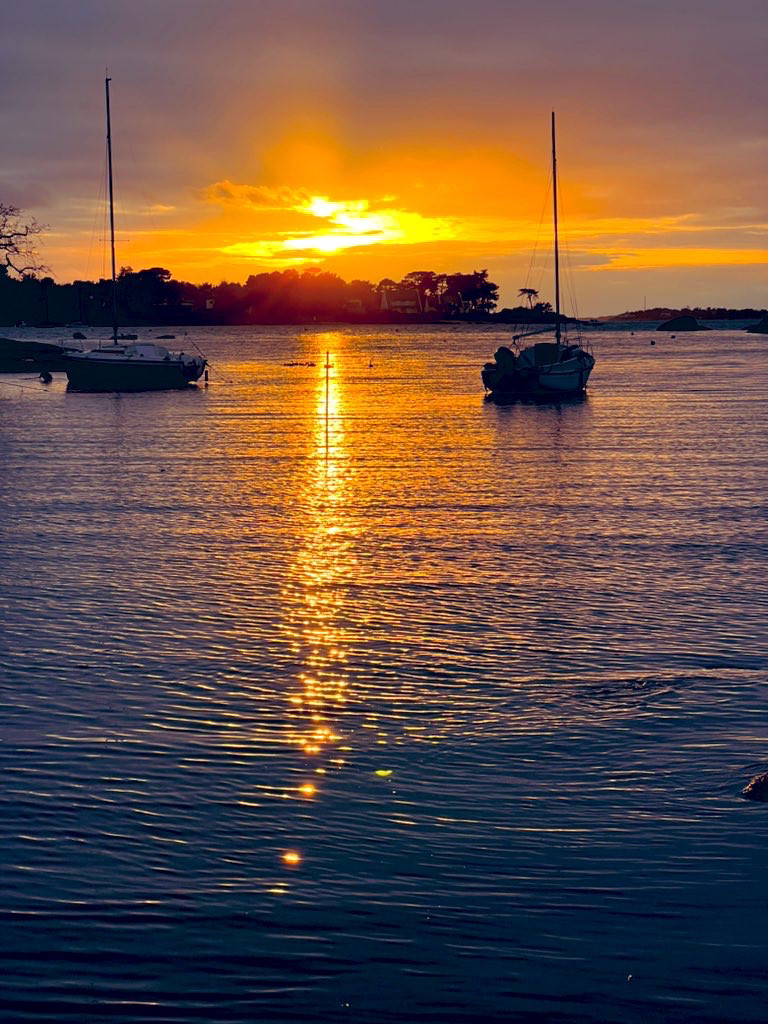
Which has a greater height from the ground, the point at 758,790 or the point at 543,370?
the point at 543,370

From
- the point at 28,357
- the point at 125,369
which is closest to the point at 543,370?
the point at 125,369

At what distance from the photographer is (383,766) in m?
10.6

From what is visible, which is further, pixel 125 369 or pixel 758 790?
pixel 125 369

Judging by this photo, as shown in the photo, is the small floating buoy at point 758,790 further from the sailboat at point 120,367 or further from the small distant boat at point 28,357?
the small distant boat at point 28,357

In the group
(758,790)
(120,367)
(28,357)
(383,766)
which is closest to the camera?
(758,790)

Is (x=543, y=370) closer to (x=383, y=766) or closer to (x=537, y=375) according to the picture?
(x=537, y=375)

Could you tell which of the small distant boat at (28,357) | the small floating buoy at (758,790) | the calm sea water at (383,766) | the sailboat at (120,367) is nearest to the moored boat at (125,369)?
the sailboat at (120,367)

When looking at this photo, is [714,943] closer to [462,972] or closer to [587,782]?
[462,972]

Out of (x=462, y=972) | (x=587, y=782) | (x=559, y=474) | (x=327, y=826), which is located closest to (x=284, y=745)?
(x=327, y=826)

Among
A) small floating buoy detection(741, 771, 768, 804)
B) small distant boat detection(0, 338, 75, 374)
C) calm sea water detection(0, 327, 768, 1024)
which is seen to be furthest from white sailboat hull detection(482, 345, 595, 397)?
small floating buoy detection(741, 771, 768, 804)

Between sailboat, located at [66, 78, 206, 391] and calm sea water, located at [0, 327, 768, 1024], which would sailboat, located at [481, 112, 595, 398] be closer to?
sailboat, located at [66, 78, 206, 391]

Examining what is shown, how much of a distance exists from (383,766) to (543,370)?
201 feet

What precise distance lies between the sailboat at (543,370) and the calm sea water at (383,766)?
44578 millimetres

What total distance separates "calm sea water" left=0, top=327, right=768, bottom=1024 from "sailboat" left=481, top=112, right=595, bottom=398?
4458cm
